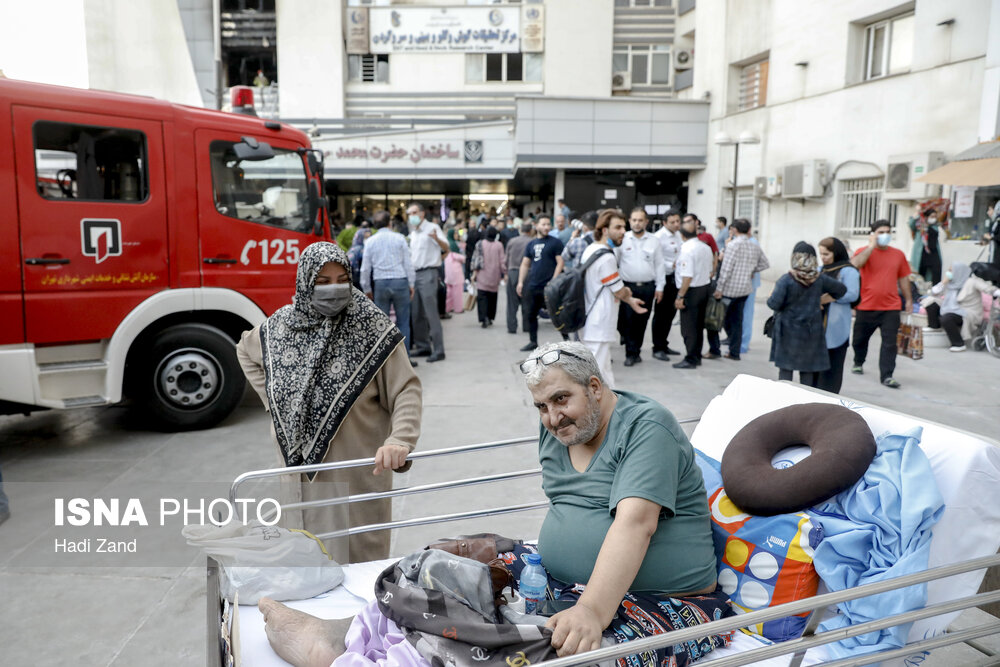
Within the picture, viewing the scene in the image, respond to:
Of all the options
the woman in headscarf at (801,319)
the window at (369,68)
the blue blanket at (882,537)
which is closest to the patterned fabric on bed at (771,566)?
the blue blanket at (882,537)

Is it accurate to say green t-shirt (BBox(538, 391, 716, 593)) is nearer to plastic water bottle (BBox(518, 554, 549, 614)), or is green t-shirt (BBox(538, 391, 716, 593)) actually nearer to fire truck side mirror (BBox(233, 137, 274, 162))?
plastic water bottle (BBox(518, 554, 549, 614))

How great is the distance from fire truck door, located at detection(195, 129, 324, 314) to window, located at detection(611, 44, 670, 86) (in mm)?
24628

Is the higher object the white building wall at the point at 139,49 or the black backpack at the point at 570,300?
the white building wall at the point at 139,49

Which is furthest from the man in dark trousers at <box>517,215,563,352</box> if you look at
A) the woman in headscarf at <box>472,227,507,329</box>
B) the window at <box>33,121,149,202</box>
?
the window at <box>33,121,149,202</box>

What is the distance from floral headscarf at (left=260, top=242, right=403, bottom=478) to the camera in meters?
3.05

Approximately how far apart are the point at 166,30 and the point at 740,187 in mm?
16045

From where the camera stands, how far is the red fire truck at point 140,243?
5207 mm

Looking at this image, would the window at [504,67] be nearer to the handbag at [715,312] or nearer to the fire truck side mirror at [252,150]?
the handbag at [715,312]

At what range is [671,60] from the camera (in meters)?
28.3

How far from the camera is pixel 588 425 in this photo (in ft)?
7.63

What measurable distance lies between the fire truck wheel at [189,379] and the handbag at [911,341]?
803cm

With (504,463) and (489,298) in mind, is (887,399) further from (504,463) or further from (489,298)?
(489,298)

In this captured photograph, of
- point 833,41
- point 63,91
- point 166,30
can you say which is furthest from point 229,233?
point 833,41

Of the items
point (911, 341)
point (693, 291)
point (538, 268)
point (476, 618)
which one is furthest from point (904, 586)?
point (911, 341)
